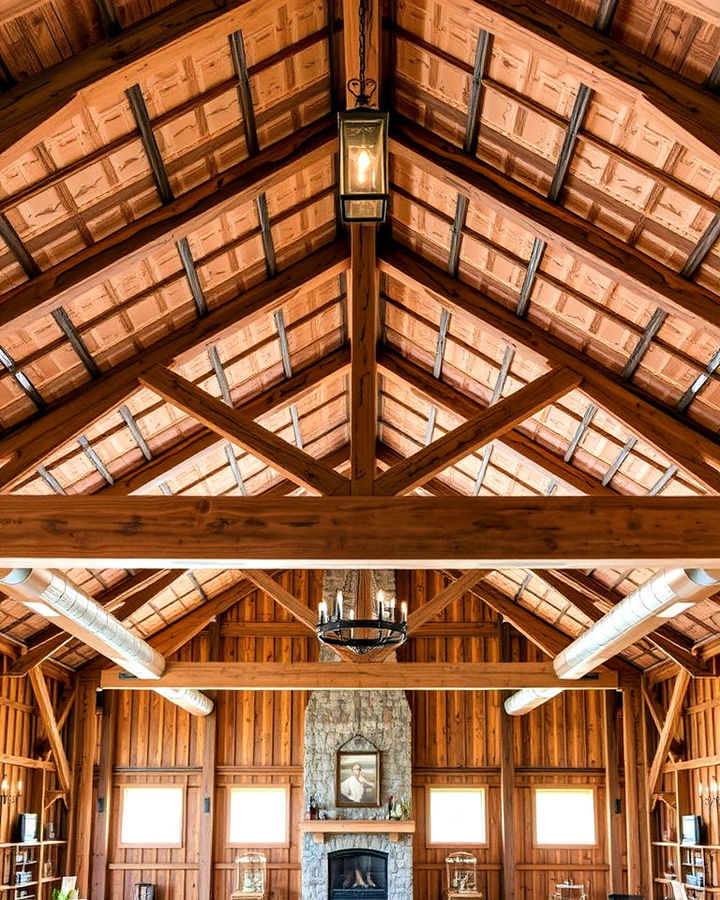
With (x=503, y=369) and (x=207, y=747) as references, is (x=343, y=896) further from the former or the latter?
(x=503, y=369)

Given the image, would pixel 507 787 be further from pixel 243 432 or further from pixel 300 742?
pixel 243 432

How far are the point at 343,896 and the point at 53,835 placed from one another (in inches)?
188

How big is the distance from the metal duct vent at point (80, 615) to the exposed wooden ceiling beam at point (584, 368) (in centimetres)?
426

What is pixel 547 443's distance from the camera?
1172 centimetres

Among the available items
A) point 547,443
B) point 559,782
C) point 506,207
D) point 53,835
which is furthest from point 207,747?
point 506,207

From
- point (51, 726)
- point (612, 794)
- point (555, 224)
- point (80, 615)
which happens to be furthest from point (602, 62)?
point (612, 794)

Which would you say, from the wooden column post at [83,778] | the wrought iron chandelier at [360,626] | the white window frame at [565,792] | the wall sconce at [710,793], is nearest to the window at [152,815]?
the wooden column post at [83,778]

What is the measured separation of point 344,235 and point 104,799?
12181 mm

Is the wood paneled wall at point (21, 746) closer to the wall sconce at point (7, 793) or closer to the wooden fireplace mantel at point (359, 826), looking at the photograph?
the wall sconce at point (7, 793)

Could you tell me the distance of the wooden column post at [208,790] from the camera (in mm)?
18034

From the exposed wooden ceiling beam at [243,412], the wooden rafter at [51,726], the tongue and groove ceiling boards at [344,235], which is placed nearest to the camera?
the tongue and groove ceiling boards at [344,235]

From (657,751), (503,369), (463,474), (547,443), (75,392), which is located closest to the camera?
(75,392)

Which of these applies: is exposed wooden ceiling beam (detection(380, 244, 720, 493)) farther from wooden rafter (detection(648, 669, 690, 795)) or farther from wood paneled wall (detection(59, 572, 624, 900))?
wood paneled wall (detection(59, 572, 624, 900))

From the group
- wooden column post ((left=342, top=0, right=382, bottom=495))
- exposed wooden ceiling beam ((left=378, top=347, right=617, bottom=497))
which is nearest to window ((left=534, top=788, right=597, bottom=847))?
exposed wooden ceiling beam ((left=378, top=347, right=617, bottom=497))
